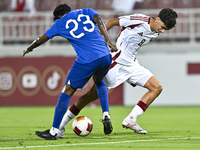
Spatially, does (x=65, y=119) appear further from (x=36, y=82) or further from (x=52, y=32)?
(x=36, y=82)

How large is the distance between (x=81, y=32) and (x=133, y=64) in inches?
56.6

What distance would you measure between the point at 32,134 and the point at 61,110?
3.44ft

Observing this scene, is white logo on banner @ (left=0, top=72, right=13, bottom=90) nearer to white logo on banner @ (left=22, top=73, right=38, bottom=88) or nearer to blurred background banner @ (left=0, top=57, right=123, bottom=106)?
blurred background banner @ (left=0, top=57, right=123, bottom=106)

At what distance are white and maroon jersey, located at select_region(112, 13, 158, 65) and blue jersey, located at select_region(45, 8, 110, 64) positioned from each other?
0.93 metres

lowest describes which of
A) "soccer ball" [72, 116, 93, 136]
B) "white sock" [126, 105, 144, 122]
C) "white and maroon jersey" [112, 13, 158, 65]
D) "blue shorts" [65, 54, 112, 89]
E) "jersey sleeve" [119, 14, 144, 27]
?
"soccer ball" [72, 116, 93, 136]

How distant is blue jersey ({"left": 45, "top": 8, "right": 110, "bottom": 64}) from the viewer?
5.69 meters

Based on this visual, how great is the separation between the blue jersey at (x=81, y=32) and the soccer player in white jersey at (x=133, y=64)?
0.70 metres

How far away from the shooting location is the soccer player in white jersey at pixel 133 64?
636cm

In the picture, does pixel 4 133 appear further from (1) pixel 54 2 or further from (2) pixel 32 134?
(1) pixel 54 2

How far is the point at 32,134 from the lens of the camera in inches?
254

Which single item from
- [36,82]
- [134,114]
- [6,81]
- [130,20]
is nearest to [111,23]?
[130,20]

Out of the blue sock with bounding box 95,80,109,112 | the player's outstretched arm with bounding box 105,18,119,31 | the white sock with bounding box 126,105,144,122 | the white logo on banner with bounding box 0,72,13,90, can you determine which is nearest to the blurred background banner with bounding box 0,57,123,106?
the white logo on banner with bounding box 0,72,13,90

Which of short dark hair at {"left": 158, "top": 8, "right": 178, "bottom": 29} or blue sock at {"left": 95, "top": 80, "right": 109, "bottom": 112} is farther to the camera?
short dark hair at {"left": 158, "top": 8, "right": 178, "bottom": 29}

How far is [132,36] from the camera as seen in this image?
21.9 ft
